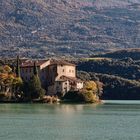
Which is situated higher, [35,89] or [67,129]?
[35,89]

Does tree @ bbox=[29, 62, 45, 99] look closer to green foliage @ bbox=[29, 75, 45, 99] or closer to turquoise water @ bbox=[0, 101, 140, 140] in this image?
green foliage @ bbox=[29, 75, 45, 99]

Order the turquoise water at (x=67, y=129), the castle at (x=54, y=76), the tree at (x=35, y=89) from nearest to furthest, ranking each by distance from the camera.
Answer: the turquoise water at (x=67, y=129) < the tree at (x=35, y=89) < the castle at (x=54, y=76)

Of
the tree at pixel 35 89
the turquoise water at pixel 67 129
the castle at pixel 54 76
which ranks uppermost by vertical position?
the castle at pixel 54 76

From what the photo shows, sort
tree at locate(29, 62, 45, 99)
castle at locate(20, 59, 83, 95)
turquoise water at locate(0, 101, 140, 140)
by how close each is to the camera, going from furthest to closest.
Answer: castle at locate(20, 59, 83, 95) < tree at locate(29, 62, 45, 99) < turquoise water at locate(0, 101, 140, 140)

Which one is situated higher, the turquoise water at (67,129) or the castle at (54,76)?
the castle at (54,76)

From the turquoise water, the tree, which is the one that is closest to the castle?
the tree

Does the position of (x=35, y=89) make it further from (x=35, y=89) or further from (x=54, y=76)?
(x=54, y=76)

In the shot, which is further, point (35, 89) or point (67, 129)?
point (35, 89)

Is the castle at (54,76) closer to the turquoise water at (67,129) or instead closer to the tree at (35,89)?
the tree at (35,89)

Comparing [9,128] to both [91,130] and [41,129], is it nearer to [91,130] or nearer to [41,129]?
[41,129]

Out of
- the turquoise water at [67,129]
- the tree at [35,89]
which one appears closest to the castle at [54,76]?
the tree at [35,89]

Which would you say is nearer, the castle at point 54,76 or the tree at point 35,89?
the tree at point 35,89

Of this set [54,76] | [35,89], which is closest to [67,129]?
[35,89]

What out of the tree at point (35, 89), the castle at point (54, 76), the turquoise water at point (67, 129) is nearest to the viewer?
the turquoise water at point (67, 129)
